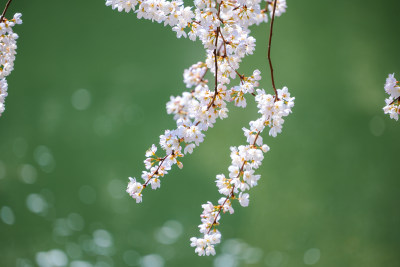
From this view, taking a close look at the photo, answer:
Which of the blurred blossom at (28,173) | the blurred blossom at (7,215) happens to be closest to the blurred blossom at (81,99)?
the blurred blossom at (28,173)

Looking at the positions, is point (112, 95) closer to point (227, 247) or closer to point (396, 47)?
point (227, 247)

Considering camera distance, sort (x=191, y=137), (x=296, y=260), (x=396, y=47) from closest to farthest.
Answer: (x=191, y=137) < (x=296, y=260) < (x=396, y=47)

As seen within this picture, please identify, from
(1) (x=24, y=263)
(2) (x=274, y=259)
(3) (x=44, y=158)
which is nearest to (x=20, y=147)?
(3) (x=44, y=158)

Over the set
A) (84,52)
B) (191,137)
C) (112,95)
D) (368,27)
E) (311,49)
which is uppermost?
(368,27)

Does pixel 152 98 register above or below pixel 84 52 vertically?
below

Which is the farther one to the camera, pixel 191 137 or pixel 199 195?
pixel 199 195

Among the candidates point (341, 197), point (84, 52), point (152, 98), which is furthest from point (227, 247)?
point (84, 52)

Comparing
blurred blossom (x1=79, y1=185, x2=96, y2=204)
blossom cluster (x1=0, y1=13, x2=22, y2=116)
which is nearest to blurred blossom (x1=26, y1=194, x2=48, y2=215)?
blurred blossom (x1=79, y1=185, x2=96, y2=204)
